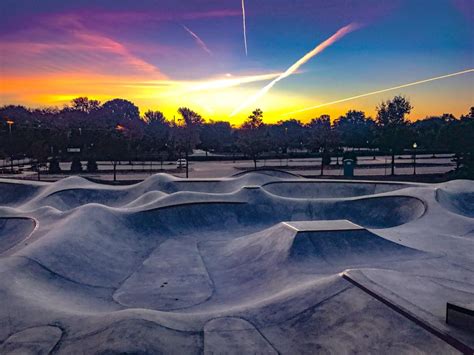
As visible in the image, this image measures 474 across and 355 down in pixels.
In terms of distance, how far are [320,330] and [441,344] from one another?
7.87ft

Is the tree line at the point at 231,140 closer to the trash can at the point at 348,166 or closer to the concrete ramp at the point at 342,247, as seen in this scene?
the trash can at the point at 348,166

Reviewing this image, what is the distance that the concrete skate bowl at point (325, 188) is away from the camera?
3038 cm

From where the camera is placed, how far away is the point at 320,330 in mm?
8359

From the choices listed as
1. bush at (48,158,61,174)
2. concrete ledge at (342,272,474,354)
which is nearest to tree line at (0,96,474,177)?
bush at (48,158,61,174)

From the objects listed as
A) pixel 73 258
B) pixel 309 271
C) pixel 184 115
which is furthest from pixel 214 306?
pixel 184 115

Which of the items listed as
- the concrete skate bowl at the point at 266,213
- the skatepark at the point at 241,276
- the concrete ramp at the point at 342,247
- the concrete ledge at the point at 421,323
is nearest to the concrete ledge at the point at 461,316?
the skatepark at the point at 241,276

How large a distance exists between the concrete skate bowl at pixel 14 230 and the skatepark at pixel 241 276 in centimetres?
8

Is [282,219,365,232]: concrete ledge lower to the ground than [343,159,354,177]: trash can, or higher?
lower

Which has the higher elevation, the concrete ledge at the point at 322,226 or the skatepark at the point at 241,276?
the concrete ledge at the point at 322,226

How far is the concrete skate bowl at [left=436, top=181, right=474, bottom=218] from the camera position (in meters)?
23.4

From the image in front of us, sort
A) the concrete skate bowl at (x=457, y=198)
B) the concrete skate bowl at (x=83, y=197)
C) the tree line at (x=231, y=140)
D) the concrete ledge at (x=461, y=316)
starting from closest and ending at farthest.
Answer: the concrete ledge at (x=461, y=316), the concrete skate bowl at (x=457, y=198), the concrete skate bowl at (x=83, y=197), the tree line at (x=231, y=140)

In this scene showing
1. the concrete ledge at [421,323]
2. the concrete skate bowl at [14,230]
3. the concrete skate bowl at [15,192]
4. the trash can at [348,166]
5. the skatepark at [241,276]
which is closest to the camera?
the concrete ledge at [421,323]

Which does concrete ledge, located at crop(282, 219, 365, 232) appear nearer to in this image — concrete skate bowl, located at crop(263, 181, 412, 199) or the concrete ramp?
the concrete ramp

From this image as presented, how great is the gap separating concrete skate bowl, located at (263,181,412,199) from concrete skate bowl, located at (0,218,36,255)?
55.6 feet
